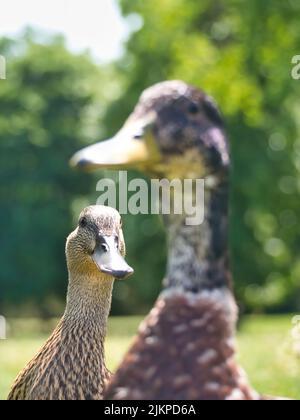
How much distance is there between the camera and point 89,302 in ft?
14.0

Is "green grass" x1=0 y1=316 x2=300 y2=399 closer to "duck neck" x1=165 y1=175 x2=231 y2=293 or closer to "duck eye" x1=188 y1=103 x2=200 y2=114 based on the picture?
"duck neck" x1=165 y1=175 x2=231 y2=293

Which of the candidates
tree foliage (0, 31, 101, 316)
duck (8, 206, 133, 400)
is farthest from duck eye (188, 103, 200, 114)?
tree foliage (0, 31, 101, 316)

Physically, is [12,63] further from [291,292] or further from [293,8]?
[293,8]

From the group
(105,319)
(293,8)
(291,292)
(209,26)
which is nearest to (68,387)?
(105,319)

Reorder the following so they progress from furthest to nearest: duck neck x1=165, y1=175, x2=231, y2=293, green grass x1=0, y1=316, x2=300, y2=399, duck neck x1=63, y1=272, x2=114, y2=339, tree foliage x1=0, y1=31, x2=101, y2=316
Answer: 1. tree foliage x1=0, y1=31, x2=101, y2=316
2. green grass x1=0, y1=316, x2=300, y2=399
3. duck neck x1=63, y1=272, x2=114, y2=339
4. duck neck x1=165, y1=175, x2=231, y2=293

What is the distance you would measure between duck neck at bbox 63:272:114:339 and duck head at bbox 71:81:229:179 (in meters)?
0.74

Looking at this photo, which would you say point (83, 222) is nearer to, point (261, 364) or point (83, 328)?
point (83, 328)

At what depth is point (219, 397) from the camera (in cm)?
357

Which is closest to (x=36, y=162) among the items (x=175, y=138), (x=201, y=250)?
(x=175, y=138)

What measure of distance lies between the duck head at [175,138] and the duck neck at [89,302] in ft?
2.42

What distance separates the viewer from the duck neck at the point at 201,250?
12.1ft

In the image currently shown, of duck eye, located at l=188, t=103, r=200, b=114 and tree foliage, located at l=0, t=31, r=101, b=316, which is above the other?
tree foliage, located at l=0, t=31, r=101, b=316

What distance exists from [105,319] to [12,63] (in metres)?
24.1

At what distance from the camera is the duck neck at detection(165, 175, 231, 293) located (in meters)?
3.68
